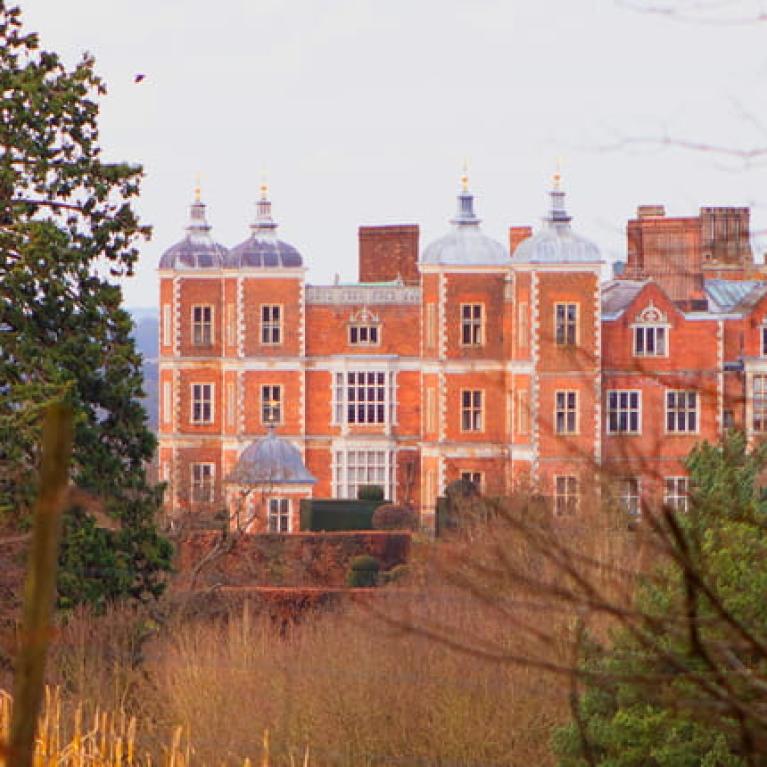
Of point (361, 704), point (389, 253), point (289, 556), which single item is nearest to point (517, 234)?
point (389, 253)

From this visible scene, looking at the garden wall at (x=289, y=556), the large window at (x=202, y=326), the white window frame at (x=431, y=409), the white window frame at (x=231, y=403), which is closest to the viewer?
the garden wall at (x=289, y=556)

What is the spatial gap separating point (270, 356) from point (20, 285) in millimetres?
27745

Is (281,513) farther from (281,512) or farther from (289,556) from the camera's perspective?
(289,556)

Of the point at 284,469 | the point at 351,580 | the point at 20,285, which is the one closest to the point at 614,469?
the point at 20,285

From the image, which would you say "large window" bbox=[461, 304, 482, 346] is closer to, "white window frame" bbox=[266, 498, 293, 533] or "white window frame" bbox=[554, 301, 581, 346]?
"white window frame" bbox=[554, 301, 581, 346]

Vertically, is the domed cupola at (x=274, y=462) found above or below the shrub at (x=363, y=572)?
above

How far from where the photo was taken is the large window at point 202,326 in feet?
153

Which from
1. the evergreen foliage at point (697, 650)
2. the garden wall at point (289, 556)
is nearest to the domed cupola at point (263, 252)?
the garden wall at point (289, 556)

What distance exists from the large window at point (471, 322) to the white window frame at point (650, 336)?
3666 mm

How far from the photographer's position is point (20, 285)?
18.3 m

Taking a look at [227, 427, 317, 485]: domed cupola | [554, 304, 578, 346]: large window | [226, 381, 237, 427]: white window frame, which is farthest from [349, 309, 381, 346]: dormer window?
[554, 304, 578, 346]: large window

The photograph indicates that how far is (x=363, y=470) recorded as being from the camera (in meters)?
45.7

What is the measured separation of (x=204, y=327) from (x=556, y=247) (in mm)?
8947

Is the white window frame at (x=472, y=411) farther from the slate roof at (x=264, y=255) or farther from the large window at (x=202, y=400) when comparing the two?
the large window at (x=202, y=400)
